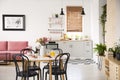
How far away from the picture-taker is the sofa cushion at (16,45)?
11867 millimetres

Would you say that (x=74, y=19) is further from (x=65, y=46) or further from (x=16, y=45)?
(x=16, y=45)

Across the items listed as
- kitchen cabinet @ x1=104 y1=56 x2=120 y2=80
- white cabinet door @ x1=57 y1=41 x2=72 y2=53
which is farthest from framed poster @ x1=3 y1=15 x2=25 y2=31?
kitchen cabinet @ x1=104 y1=56 x2=120 y2=80

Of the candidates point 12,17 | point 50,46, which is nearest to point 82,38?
point 50,46

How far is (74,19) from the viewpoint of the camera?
1249 centimetres

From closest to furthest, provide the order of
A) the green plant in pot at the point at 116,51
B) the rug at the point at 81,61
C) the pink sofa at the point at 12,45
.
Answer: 1. the green plant in pot at the point at 116,51
2. the rug at the point at 81,61
3. the pink sofa at the point at 12,45

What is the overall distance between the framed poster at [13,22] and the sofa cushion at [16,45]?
2.28 feet

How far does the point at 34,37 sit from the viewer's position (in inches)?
486

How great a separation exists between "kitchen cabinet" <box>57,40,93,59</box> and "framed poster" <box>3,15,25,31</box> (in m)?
2.03

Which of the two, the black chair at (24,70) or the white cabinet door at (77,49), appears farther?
the white cabinet door at (77,49)

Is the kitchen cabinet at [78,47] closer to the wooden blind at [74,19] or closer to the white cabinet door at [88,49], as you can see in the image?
the white cabinet door at [88,49]

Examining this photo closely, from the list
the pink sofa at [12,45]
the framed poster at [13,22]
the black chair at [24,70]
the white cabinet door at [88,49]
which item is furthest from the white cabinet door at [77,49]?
the black chair at [24,70]

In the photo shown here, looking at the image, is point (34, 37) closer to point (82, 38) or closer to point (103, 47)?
point (82, 38)

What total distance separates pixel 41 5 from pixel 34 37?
5.01 feet

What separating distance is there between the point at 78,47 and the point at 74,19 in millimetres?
1393
